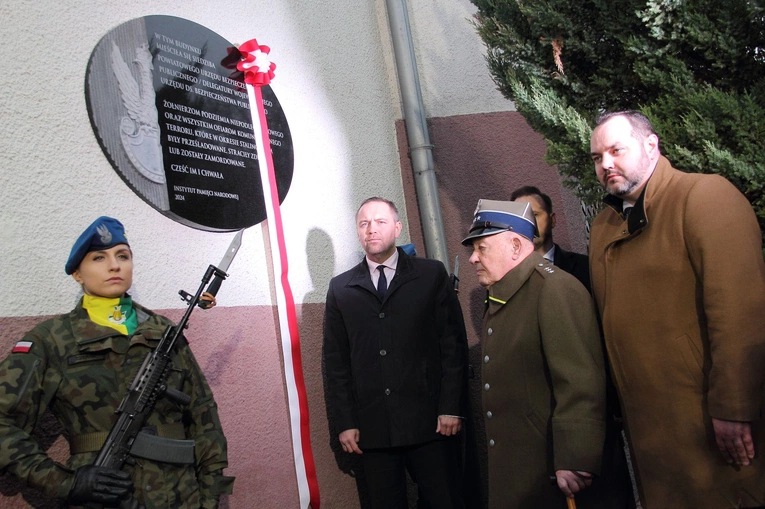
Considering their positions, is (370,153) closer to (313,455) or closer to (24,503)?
(313,455)

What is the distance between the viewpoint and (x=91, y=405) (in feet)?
7.62

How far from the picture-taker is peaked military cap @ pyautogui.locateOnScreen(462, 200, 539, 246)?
2904 mm

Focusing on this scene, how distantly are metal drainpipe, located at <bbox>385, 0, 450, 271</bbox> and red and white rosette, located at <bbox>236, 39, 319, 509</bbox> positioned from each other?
150 centimetres

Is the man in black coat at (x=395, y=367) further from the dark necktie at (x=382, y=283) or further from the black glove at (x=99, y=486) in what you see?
the black glove at (x=99, y=486)

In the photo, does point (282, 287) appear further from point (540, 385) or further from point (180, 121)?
point (540, 385)

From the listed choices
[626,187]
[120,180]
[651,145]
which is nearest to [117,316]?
[120,180]

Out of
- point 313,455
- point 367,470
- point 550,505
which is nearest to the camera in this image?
point 550,505

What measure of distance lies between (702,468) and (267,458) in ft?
6.67

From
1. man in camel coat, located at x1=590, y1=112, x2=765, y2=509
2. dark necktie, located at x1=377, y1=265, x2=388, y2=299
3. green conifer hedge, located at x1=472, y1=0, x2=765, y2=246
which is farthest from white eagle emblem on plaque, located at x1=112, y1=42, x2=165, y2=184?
man in camel coat, located at x1=590, y1=112, x2=765, y2=509

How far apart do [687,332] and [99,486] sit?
1.96 metres

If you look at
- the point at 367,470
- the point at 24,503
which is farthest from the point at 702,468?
the point at 24,503

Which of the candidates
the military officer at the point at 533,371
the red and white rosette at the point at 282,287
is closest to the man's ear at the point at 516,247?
the military officer at the point at 533,371

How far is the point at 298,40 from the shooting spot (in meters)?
4.47

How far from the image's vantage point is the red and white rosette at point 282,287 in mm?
3521
